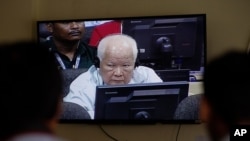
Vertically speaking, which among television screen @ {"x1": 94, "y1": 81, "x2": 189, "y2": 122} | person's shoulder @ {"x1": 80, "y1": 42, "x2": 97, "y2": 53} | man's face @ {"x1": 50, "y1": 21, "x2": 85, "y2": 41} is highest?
man's face @ {"x1": 50, "y1": 21, "x2": 85, "y2": 41}

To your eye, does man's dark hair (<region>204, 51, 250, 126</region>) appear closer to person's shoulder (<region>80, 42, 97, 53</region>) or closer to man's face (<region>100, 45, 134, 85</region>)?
man's face (<region>100, 45, 134, 85</region>)

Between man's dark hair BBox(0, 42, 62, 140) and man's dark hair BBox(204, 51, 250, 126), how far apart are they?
1.20 ft

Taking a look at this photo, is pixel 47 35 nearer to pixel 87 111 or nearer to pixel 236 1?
pixel 87 111

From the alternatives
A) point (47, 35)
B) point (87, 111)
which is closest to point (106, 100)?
point (87, 111)

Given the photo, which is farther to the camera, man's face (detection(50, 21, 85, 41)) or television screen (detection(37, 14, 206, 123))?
man's face (detection(50, 21, 85, 41))

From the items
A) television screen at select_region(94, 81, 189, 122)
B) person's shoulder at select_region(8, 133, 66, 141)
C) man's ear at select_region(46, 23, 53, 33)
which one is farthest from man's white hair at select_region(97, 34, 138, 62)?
person's shoulder at select_region(8, 133, 66, 141)

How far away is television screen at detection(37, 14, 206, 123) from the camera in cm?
326

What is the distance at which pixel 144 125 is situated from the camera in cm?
338

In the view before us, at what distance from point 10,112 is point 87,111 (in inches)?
96.8

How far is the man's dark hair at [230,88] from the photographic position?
0.97m

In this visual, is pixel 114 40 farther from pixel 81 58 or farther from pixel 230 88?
pixel 230 88

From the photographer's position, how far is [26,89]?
95cm

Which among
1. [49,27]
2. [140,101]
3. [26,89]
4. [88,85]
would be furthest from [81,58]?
[26,89]

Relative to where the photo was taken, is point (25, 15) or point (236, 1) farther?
point (25, 15)
